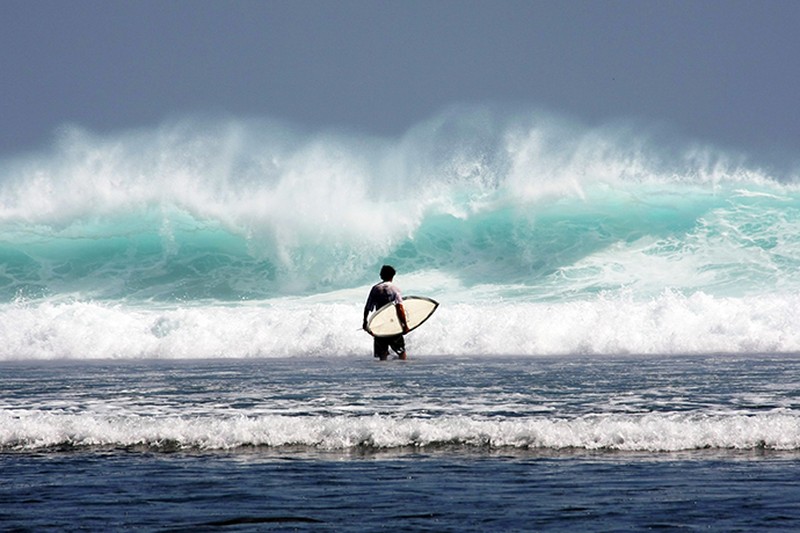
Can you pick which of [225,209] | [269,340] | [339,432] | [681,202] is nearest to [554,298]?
[269,340]

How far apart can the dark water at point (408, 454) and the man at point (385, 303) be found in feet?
10.4

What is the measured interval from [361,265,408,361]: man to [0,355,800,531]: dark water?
3.18 metres

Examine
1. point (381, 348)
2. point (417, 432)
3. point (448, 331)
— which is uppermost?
point (448, 331)

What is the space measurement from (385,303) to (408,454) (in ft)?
28.4

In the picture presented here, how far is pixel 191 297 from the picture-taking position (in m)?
27.9

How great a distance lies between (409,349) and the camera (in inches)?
760

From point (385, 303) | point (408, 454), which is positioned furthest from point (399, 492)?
point (385, 303)

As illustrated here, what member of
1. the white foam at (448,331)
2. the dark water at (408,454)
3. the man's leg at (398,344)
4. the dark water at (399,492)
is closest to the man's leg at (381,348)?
the man's leg at (398,344)

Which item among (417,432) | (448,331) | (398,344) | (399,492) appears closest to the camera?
(399,492)

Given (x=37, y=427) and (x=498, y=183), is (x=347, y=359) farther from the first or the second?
(x=498, y=183)

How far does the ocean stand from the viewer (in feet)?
20.3

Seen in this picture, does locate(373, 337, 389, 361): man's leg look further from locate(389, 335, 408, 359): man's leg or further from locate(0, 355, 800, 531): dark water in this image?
locate(0, 355, 800, 531): dark water

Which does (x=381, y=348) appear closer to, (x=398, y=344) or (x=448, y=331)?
(x=398, y=344)

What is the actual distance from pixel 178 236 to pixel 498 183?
10060 millimetres
